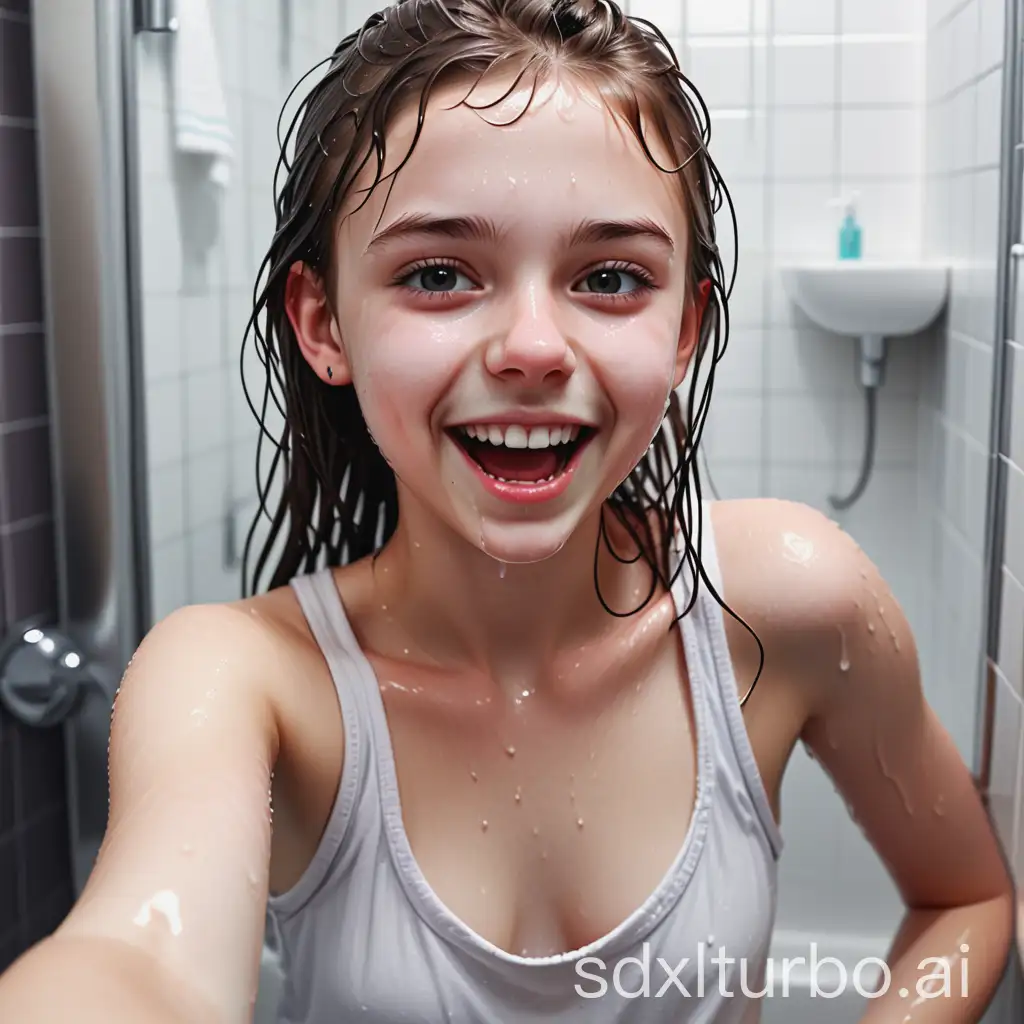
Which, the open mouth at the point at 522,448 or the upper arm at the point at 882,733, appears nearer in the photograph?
the open mouth at the point at 522,448

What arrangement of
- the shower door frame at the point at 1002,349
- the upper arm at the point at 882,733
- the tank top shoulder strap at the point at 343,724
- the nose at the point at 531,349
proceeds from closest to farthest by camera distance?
the nose at the point at 531,349, the tank top shoulder strap at the point at 343,724, the upper arm at the point at 882,733, the shower door frame at the point at 1002,349

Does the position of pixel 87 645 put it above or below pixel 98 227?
below

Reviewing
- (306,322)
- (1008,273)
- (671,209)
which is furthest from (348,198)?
(1008,273)

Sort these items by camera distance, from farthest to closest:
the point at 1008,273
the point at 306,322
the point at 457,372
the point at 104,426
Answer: the point at 104,426 < the point at 1008,273 < the point at 306,322 < the point at 457,372

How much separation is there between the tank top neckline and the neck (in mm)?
50

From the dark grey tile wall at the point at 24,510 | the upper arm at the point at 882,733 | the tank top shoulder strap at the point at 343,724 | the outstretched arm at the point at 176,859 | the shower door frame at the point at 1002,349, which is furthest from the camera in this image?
the dark grey tile wall at the point at 24,510

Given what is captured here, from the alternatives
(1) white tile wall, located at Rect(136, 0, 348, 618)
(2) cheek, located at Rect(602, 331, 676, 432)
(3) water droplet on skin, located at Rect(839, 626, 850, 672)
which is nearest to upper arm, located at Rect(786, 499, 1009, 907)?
(3) water droplet on skin, located at Rect(839, 626, 850, 672)

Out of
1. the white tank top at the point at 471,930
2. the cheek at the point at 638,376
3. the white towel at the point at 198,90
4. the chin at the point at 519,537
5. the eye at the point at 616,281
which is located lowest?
the white tank top at the point at 471,930

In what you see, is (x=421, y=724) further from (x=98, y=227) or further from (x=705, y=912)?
(x=98, y=227)

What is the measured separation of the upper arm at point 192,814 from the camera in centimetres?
54

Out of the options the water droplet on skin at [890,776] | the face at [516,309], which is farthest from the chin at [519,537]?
the water droplet on skin at [890,776]

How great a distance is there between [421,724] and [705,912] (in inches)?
9.1

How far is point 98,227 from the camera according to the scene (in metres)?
1.16

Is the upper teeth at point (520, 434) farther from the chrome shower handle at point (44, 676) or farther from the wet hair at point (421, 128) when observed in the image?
the chrome shower handle at point (44, 676)
